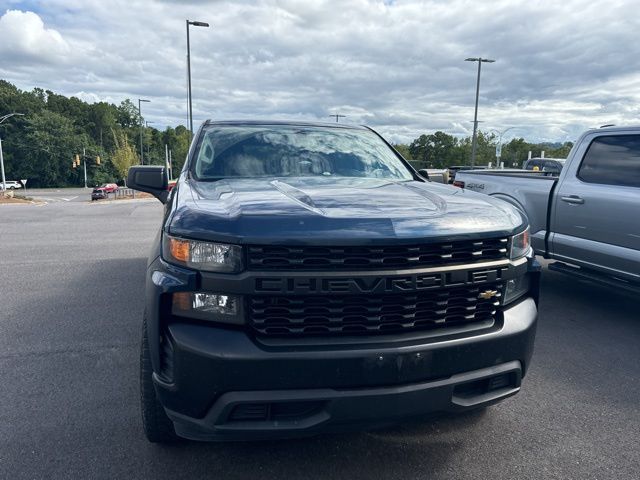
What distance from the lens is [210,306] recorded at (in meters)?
2.01

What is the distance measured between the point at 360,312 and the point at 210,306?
0.63m

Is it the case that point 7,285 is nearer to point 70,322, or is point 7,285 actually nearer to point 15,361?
point 70,322

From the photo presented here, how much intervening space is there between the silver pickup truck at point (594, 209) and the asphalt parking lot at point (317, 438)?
571mm

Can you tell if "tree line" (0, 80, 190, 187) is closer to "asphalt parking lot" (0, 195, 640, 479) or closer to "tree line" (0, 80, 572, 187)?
"tree line" (0, 80, 572, 187)

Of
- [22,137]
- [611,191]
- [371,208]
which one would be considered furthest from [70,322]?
[22,137]

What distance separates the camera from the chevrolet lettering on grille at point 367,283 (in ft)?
6.46

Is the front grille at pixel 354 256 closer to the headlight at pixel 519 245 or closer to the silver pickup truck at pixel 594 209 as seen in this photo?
the headlight at pixel 519 245

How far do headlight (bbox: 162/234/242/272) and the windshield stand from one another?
52.5 inches

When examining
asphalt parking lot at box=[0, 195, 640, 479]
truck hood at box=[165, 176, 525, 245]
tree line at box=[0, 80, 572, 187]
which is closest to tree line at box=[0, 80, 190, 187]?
tree line at box=[0, 80, 572, 187]

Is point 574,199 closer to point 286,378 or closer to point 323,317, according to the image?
point 323,317

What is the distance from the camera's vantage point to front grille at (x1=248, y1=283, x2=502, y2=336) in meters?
2.01

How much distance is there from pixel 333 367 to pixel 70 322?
3548 millimetres

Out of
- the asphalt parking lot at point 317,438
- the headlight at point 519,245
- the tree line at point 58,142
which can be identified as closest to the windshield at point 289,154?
the headlight at point 519,245

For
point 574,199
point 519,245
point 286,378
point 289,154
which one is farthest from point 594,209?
point 286,378
